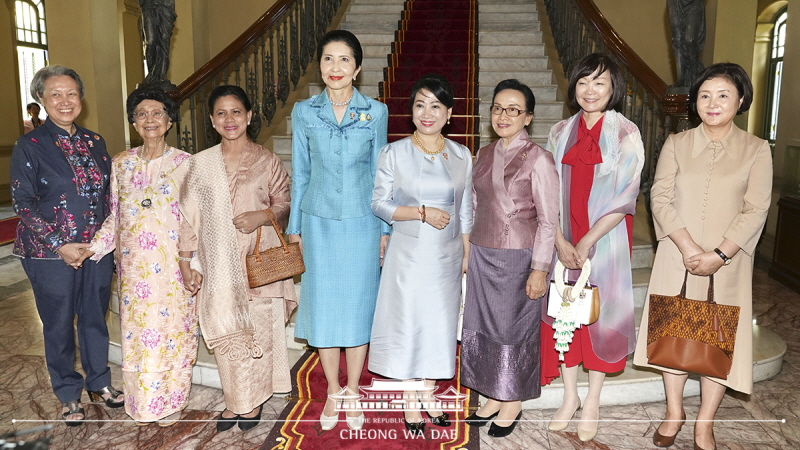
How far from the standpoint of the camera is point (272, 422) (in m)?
3.14

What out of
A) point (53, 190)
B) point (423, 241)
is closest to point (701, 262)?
point (423, 241)

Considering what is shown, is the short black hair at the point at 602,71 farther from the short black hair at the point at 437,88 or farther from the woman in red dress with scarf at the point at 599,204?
the short black hair at the point at 437,88

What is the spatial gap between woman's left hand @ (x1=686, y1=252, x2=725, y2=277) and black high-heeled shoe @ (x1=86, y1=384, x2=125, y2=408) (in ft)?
9.52

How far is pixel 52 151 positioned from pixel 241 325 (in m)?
1.23

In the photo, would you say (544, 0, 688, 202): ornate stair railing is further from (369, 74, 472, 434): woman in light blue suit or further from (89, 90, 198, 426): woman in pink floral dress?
(89, 90, 198, 426): woman in pink floral dress

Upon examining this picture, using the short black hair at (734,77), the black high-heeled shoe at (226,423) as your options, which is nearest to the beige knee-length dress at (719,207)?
the short black hair at (734,77)

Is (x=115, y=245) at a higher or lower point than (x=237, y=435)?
higher

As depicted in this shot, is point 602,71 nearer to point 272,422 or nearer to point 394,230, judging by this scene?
point 394,230

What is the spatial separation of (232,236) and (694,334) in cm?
205

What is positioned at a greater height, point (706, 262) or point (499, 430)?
point (706, 262)

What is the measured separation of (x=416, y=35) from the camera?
7734mm

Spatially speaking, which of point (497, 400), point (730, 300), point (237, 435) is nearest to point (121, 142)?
point (237, 435)

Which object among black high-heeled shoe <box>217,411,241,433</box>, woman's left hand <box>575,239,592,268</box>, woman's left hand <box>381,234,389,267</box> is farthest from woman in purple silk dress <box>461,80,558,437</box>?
black high-heeled shoe <box>217,411,241,433</box>

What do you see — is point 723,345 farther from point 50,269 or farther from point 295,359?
point 50,269
